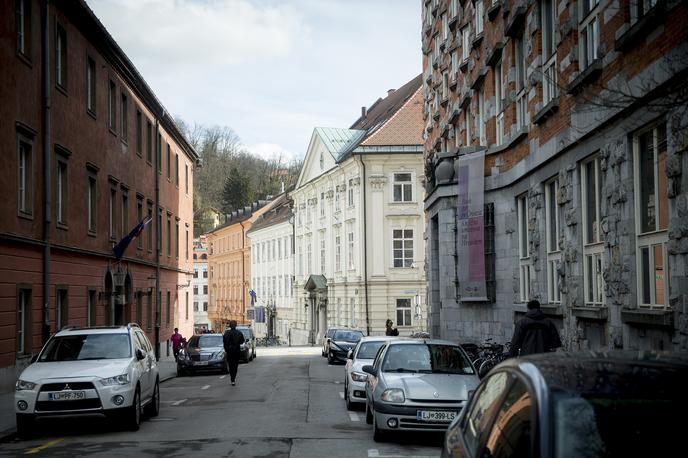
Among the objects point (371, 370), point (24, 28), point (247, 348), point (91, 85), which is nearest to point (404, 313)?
point (247, 348)

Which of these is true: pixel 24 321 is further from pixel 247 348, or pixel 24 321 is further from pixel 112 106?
pixel 247 348

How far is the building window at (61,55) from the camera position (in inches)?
1006

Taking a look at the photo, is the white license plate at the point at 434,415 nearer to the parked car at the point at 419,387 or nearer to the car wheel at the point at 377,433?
the parked car at the point at 419,387

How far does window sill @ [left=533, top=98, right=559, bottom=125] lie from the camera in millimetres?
17031

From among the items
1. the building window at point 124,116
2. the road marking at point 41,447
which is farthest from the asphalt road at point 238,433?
the building window at point 124,116

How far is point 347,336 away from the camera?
1561 inches

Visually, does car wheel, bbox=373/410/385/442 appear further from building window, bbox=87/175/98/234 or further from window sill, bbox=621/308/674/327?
building window, bbox=87/175/98/234

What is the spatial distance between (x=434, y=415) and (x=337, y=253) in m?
52.3

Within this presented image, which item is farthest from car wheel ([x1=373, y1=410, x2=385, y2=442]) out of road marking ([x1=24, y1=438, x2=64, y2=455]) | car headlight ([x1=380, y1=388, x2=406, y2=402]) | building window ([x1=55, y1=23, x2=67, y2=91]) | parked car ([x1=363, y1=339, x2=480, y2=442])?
building window ([x1=55, y1=23, x2=67, y2=91])

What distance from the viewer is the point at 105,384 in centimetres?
1409

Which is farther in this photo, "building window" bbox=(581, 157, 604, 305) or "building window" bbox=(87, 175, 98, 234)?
"building window" bbox=(87, 175, 98, 234)

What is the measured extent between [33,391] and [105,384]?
1.08m

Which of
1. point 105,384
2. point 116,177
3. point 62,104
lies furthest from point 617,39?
point 116,177

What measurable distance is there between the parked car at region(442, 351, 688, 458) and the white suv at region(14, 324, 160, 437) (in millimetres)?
10017
